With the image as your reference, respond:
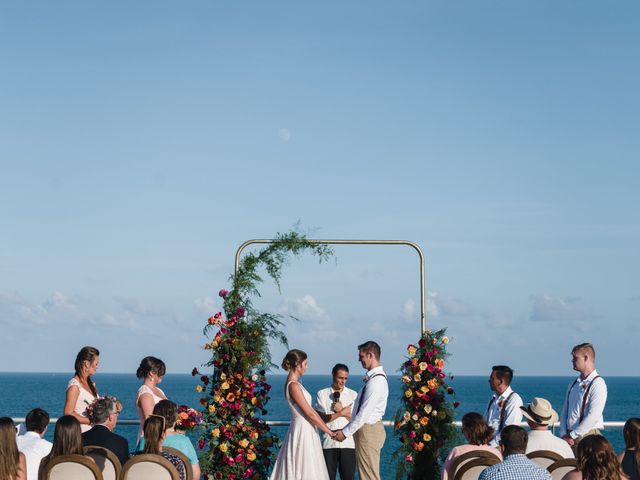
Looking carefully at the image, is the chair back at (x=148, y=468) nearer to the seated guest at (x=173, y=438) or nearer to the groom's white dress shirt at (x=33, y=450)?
the seated guest at (x=173, y=438)

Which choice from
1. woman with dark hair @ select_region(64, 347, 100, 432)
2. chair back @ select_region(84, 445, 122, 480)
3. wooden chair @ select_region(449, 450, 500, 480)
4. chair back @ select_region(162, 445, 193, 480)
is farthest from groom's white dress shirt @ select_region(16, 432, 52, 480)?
wooden chair @ select_region(449, 450, 500, 480)

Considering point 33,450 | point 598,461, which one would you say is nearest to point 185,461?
point 33,450

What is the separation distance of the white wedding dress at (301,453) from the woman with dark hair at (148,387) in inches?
44.6

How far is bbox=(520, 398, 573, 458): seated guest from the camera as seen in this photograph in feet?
21.7

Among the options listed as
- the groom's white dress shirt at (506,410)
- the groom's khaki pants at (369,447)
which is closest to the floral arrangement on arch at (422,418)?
the groom's khaki pants at (369,447)

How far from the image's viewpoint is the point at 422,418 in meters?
8.72

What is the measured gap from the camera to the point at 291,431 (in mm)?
8031

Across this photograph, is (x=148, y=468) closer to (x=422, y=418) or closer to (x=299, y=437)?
(x=299, y=437)

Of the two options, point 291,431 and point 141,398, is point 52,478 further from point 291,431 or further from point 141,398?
point 291,431

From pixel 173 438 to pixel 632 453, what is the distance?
3.07 meters

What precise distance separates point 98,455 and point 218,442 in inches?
124

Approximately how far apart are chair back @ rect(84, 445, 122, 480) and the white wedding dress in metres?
2.39

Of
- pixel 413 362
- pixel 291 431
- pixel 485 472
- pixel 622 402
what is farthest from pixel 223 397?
pixel 622 402

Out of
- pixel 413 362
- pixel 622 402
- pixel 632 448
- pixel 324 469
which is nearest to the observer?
pixel 632 448
